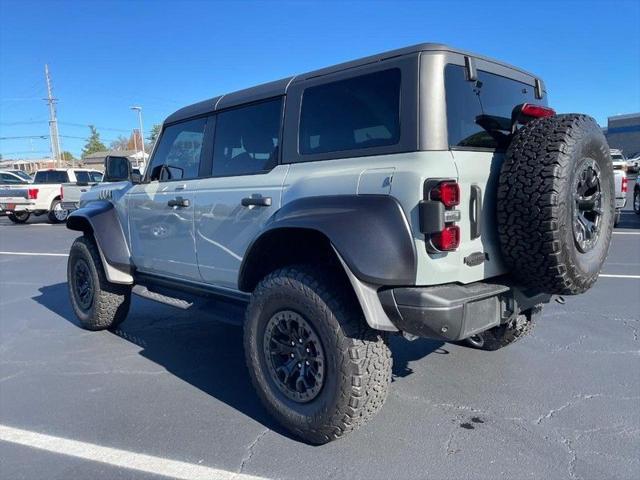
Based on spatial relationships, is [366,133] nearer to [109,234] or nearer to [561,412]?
[561,412]

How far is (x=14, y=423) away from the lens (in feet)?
10.7

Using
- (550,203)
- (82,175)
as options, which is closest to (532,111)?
(550,203)

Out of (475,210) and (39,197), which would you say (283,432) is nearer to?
(475,210)

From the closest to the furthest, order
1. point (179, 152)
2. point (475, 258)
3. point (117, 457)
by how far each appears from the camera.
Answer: point (475, 258), point (117, 457), point (179, 152)

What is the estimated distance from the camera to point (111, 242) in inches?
184

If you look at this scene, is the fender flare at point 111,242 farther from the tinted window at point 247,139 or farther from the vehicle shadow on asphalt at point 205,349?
the tinted window at point 247,139

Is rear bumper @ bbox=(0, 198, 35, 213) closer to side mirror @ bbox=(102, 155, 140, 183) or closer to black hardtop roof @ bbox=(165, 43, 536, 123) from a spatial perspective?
side mirror @ bbox=(102, 155, 140, 183)

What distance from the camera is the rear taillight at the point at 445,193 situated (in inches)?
93.2

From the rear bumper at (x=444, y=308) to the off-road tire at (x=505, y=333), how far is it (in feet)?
2.59

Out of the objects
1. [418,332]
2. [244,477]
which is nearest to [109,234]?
[244,477]

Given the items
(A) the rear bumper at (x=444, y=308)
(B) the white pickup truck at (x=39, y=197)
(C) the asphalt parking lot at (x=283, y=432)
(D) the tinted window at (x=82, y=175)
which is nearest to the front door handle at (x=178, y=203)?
(C) the asphalt parking lot at (x=283, y=432)

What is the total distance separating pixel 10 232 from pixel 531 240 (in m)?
16.7

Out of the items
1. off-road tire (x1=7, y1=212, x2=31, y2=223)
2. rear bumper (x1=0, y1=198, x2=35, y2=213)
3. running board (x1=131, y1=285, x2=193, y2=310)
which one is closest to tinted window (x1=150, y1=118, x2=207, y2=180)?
running board (x1=131, y1=285, x2=193, y2=310)

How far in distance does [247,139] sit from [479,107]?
1.63 meters
